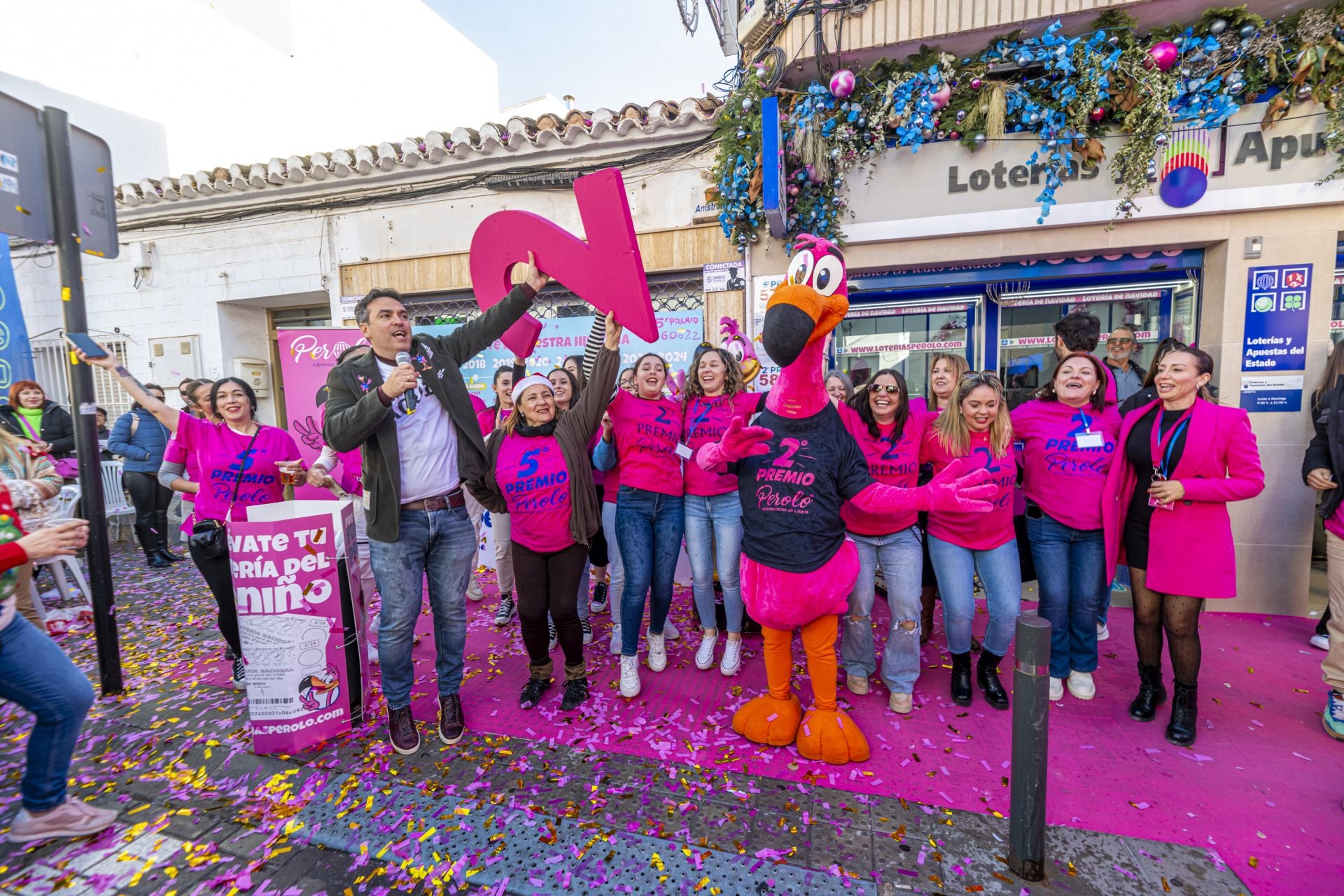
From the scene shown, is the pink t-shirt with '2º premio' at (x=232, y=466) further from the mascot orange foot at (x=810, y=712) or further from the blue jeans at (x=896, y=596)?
the blue jeans at (x=896, y=596)

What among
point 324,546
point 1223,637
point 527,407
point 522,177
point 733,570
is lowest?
point 1223,637

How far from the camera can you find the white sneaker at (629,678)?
3416mm

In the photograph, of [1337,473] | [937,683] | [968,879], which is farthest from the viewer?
[937,683]

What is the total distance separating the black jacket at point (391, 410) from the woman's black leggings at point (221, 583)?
1.06 m

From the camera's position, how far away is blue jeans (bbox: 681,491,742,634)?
3.62m

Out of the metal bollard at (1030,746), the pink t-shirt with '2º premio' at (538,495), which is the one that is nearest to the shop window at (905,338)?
the pink t-shirt with '2º premio' at (538,495)

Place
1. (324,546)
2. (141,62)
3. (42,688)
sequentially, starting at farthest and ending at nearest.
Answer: (141,62) < (324,546) < (42,688)

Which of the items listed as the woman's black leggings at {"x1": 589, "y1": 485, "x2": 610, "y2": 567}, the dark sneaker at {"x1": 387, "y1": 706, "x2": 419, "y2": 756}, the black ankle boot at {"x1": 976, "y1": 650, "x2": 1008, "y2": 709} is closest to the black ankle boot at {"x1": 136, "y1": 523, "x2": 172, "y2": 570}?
the woman's black leggings at {"x1": 589, "y1": 485, "x2": 610, "y2": 567}

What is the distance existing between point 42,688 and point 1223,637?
6772 mm

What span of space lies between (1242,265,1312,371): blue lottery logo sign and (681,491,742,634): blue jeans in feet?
14.4

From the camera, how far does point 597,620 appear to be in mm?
4758

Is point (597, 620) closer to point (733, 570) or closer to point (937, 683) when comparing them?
point (733, 570)

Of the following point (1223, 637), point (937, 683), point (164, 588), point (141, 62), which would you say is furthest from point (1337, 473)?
point (141, 62)

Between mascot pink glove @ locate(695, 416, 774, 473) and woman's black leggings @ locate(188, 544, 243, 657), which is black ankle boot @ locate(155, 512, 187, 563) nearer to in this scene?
woman's black leggings @ locate(188, 544, 243, 657)
